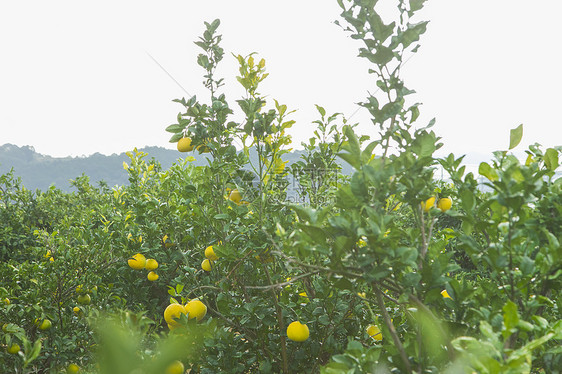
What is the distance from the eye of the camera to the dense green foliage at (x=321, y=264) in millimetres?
906

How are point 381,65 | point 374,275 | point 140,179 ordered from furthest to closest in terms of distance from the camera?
point 140,179 < point 381,65 < point 374,275

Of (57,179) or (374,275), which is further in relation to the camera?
(57,179)

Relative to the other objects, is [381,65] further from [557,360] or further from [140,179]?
[140,179]

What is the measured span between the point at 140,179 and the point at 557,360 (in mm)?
3492

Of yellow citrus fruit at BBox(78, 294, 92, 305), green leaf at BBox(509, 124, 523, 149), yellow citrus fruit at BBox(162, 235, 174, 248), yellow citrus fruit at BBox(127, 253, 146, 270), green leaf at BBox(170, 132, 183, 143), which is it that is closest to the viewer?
green leaf at BBox(509, 124, 523, 149)

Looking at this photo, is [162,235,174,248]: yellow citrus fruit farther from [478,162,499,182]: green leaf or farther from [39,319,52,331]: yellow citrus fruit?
[478,162,499,182]: green leaf

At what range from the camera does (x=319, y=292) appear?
170 centimetres

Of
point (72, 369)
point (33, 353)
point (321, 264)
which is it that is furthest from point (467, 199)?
point (72, 369)

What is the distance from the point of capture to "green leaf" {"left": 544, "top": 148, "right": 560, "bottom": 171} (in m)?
1.15

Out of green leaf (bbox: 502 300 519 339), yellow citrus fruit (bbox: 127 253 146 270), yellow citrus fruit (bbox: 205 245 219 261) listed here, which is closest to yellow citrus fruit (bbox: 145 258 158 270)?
yellow citrus fruit (bbox: 127 253 146 270)

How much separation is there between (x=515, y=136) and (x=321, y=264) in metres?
1.00

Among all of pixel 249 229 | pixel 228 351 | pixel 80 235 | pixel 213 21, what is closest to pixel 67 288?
pixel 80 235

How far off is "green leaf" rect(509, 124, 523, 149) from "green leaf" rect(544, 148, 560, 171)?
118mm

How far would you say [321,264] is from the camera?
1803 mm
